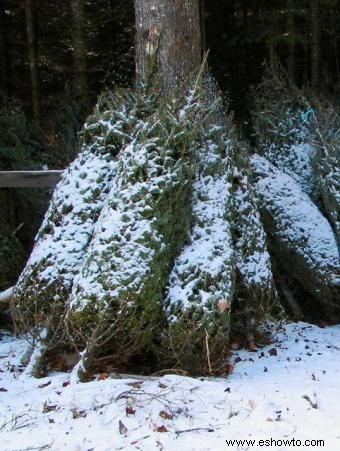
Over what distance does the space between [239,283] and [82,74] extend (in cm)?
478

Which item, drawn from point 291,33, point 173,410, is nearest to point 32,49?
point 291,33

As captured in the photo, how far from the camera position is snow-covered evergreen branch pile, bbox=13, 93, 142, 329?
160 inches

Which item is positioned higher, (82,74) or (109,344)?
(82,74)

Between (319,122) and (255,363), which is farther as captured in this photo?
(319,122)

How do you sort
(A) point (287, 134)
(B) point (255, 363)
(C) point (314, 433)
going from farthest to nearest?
(A) point (287, 134) < (B) point (255, 363) < (C) point (314, 433)

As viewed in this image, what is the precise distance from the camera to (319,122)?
5359mm

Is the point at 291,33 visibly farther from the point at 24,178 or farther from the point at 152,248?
the point at 152,248

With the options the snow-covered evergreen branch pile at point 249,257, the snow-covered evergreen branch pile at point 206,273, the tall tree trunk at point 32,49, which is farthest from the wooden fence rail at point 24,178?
the tall tree trunk at point 32,49

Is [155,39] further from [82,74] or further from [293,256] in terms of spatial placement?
[82,74]

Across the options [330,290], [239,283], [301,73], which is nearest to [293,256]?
[330,290]

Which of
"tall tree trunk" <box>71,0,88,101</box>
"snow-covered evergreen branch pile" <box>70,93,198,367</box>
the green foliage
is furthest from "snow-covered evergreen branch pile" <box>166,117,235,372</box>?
"tall tree trunk" <box>71,0,88,101</box>

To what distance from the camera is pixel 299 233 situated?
5105mm

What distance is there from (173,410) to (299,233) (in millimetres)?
2488

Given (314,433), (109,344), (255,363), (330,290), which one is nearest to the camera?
(314,433)
